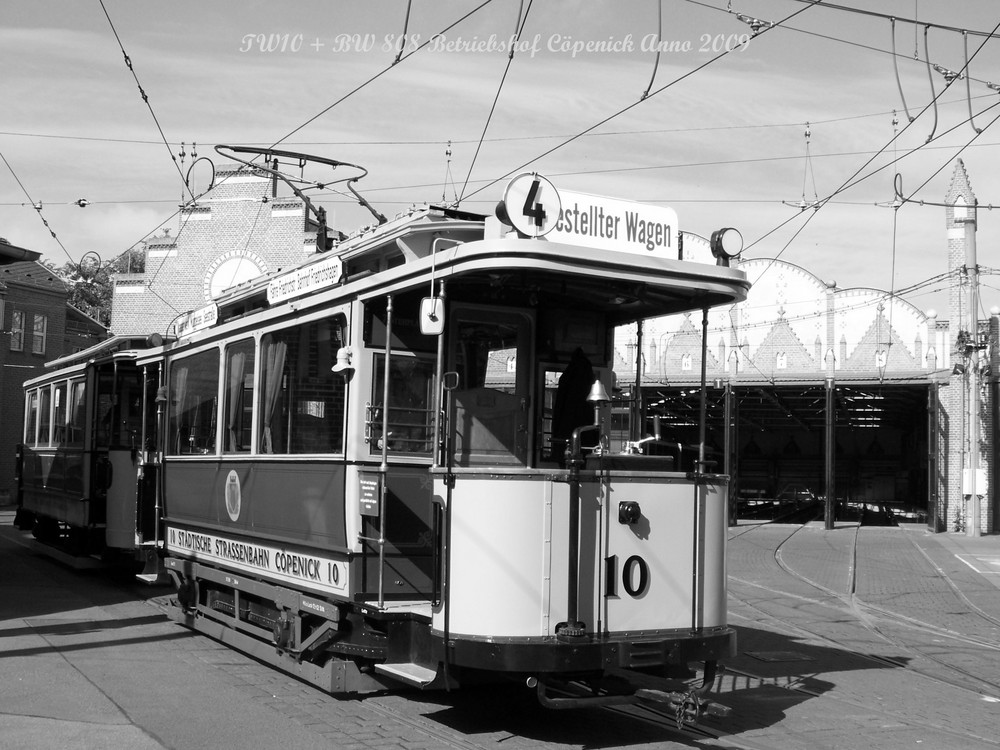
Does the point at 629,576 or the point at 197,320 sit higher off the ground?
the point at 197,320

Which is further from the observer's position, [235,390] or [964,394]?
[964,394]

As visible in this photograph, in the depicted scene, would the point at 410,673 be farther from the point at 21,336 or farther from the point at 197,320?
the point at 21,336

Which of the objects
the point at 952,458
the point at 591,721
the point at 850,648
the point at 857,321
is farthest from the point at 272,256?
the point at 591,721

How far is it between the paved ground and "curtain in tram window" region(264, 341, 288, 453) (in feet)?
6.21

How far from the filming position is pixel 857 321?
32.7 m

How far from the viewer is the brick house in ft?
135

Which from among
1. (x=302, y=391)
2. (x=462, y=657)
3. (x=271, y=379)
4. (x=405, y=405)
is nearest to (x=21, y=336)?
(x=271, y=379)

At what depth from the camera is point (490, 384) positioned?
770 centimetres

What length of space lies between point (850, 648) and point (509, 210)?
22.4ft

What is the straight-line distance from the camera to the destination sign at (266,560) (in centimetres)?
771

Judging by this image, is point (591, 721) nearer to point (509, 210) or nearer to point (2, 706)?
point (509, 210)

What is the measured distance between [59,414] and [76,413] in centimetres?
126

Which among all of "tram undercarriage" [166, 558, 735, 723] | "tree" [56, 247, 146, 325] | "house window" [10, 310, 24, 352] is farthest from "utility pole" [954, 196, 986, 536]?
"tree" [56, 247, 146, 325]

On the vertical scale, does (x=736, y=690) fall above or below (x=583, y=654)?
below
